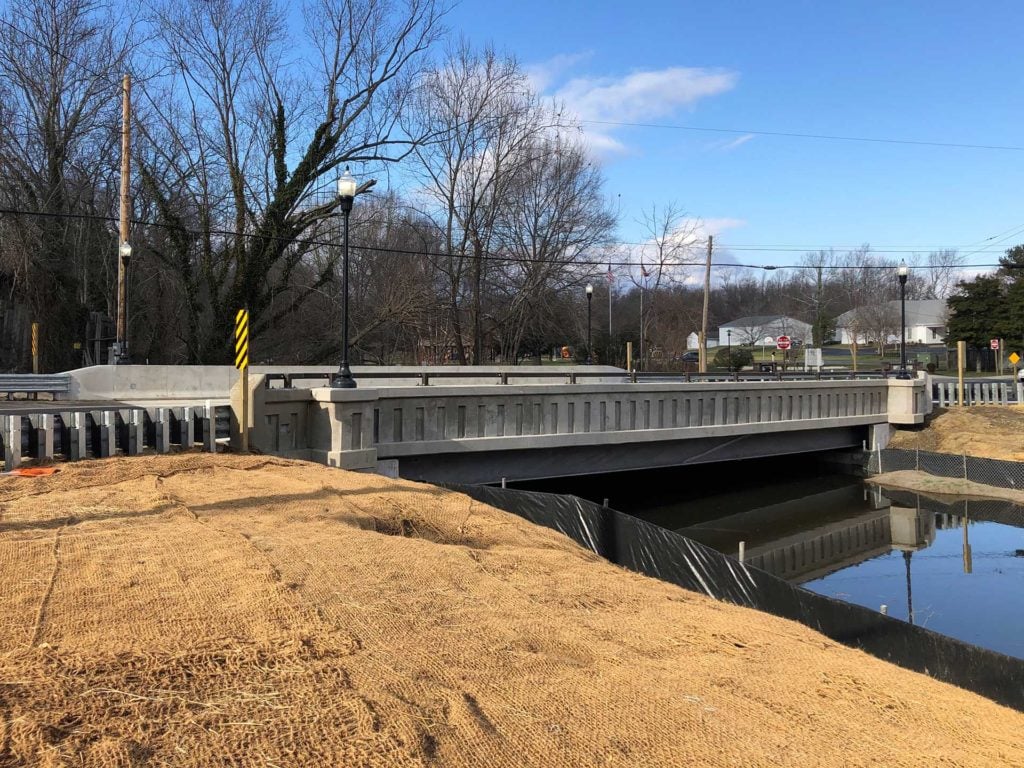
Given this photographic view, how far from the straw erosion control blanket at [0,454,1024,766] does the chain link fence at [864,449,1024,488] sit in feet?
55.9

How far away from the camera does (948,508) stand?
765 inches

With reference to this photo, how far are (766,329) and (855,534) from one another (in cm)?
6861

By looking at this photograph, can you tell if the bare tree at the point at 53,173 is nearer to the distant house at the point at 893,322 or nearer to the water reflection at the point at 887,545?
the water reflection at the point at 887,545

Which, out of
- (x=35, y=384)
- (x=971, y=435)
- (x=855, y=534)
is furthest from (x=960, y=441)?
(x=35, y=384)

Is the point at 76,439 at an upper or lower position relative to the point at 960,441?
upper

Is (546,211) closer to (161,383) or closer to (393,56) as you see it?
(393,56)

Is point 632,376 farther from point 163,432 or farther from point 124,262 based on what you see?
point 124,262

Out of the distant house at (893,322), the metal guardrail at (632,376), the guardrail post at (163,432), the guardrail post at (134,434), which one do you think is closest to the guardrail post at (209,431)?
the guardrail post at (163,432)

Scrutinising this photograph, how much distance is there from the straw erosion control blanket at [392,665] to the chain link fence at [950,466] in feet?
55.9

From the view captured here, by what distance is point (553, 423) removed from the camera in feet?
53.1

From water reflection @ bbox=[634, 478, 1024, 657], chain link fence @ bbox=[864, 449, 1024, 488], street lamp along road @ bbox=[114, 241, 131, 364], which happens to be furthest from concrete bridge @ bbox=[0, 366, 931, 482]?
street lamp along road @ bbox=[114, 241, 131, 364]

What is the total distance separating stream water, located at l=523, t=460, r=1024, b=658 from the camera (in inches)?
484

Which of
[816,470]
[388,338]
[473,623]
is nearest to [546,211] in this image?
[388,338]

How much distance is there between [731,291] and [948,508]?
10447 centimetres
